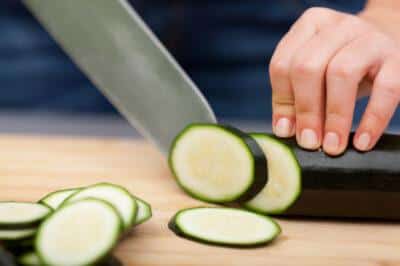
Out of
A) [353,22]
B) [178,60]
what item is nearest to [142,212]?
[353,22]

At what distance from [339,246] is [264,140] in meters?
0.24

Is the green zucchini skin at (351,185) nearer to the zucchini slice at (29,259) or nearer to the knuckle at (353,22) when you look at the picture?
the knuckle at (353,22)

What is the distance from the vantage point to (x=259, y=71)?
2061mm

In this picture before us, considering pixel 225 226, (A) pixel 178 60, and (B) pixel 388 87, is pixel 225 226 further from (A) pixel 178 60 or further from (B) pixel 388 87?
(A) pixel 178 60

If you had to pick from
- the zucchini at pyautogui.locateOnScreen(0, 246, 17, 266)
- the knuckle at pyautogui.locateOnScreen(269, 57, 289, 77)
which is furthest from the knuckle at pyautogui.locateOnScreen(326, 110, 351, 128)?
the zucchini at pyautogui.locateOnScreen(0, 246, 17, 266)

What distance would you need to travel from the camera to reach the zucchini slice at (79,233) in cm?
114

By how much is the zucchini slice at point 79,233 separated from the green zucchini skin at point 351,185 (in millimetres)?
366

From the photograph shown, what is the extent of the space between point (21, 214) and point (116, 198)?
0.51ft

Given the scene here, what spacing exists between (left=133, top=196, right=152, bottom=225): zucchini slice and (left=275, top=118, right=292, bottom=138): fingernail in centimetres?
28

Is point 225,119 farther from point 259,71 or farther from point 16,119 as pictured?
point 16,119

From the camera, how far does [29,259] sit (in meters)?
1.18

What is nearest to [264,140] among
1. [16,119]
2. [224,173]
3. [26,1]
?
[224,173]

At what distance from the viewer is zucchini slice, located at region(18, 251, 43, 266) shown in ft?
3.83

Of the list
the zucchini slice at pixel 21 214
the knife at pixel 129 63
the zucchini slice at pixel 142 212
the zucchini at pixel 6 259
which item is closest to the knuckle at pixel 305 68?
the knife at pixel 129 63
